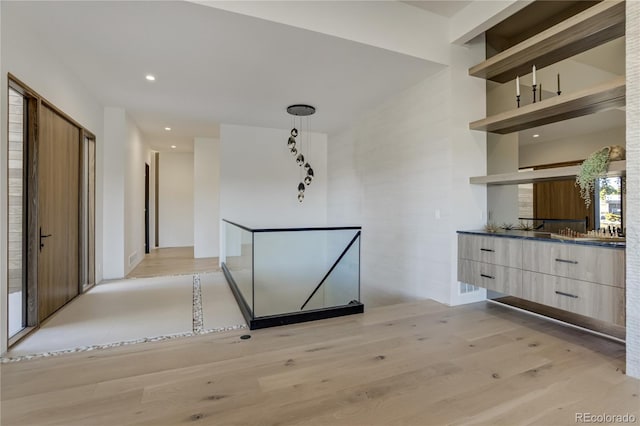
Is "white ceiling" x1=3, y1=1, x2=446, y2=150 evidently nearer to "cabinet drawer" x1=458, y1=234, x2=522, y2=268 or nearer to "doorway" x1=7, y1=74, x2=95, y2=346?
"doorway" x1=7, y1=74, x2=95, y2=346

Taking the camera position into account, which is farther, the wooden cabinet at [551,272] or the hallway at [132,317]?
the hallway at [132,317]

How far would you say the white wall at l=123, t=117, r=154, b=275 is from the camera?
18.0ft

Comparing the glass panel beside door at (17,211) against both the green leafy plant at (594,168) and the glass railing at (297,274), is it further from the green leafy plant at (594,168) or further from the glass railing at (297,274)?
the green leafy plant at (594,168)

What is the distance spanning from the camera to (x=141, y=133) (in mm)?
6809

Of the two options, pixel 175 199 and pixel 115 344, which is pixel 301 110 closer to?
pixel 115 344

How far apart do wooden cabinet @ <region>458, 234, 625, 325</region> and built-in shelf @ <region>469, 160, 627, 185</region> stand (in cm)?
66

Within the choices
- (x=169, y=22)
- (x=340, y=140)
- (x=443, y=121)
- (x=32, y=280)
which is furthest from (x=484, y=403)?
(x=340, y=140)

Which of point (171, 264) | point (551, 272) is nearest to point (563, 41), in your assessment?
point (551, 272)

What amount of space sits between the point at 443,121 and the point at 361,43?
4.64 ft

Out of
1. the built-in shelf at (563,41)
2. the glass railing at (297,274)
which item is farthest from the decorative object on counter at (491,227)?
the built-in shelf at (563,41)

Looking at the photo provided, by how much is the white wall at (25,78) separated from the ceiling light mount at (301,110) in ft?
9.84

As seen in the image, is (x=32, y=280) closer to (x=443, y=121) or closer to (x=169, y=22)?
(x=169, y=22)

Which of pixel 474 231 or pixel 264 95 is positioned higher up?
pixel 264 95

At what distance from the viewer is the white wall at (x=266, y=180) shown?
6391 mm
